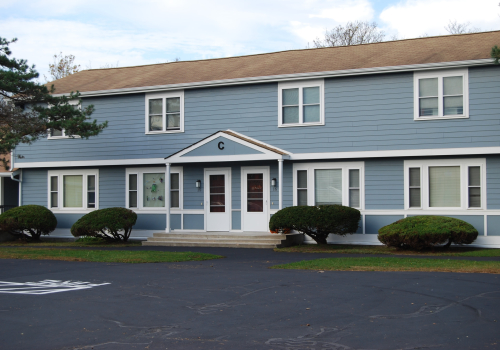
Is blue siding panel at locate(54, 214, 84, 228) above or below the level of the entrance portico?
below

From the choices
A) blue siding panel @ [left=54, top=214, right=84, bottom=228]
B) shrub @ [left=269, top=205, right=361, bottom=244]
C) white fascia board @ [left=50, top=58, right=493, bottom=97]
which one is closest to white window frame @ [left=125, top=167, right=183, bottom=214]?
blue siding panel @ [left=54, top=214, right=84, bottom=228]

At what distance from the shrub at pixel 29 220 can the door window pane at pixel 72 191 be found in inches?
38.7

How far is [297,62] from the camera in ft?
65.7

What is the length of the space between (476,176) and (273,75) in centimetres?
729

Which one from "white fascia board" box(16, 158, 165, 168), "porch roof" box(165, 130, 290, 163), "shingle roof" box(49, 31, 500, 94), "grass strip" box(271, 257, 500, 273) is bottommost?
"grass strip" box(271, 257, 500, 273)

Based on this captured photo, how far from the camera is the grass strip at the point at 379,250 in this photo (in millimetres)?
15305

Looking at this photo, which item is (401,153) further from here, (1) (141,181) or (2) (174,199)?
(1) (141,181)

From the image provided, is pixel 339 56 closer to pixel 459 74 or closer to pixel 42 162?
pixel 459 74

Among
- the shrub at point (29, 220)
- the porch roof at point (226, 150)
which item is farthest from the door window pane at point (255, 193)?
the shrub at point (29, 220)

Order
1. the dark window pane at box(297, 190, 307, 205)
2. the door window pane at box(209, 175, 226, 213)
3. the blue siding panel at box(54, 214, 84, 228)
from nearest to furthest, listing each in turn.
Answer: the dark window pane at box(297, 190, 307, 205)
the door window pane at box(209, 175, 226, 213)
the blue siding panel at box(54, 214, 84, 228)

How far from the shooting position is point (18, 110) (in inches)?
691

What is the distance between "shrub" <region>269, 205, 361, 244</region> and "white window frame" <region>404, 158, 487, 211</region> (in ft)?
6.59

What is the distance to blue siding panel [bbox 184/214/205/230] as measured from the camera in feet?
65.2

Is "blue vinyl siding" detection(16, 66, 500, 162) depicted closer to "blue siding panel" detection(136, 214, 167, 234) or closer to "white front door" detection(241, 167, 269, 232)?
"white front door" detection(241, 167, 269, 232)
